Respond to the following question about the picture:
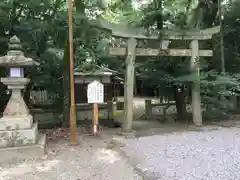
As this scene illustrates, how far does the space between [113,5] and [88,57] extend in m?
2.39

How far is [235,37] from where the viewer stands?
9.83 m

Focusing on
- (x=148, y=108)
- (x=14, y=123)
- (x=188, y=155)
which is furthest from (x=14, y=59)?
(x=148, y=108)

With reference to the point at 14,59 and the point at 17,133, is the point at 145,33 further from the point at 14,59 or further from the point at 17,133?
the point at 17,133

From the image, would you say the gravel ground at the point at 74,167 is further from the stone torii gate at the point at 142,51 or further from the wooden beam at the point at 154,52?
the wooden beam at the point at 154,52

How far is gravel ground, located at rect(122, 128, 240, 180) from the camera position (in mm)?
3763

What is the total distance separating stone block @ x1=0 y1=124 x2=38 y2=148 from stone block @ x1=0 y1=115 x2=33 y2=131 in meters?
0.08

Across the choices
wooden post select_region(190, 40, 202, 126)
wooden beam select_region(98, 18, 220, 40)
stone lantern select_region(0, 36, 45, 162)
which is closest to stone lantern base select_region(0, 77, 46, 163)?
stone lantern select_region(0, 36, 45, 162)

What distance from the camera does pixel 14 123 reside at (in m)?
4.88

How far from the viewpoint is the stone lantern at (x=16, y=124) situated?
472cm

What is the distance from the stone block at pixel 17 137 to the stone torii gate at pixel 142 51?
2.62 meters

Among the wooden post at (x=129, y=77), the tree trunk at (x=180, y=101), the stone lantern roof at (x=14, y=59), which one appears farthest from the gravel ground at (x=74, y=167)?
the tree trunk at (x=180, y=101)

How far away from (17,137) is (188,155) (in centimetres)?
337

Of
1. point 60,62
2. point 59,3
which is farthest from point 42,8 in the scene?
point 60,62

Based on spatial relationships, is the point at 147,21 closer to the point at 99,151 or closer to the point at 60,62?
the point at 60,62
